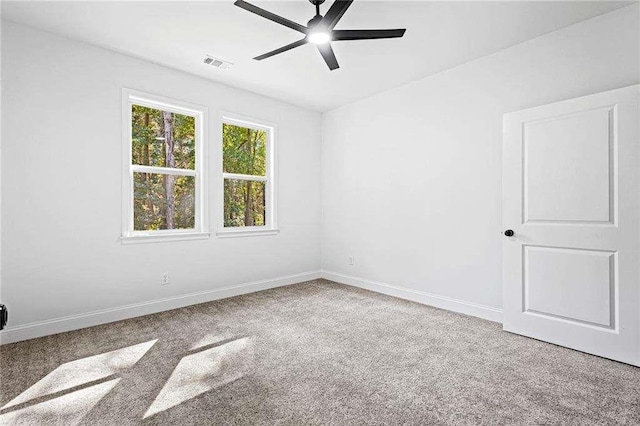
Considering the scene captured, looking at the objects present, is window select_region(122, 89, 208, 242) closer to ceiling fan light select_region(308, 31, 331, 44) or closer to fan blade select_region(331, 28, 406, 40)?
ceiling fan light select_region(308, 31, 331, 44)

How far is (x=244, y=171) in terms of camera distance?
15.0ft

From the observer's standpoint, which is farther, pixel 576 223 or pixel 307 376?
pixel 576 223

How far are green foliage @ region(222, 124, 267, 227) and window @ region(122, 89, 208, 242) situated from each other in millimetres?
411

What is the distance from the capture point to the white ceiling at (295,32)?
8.53 feet

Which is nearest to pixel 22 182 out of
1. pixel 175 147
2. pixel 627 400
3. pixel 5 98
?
pixel 5 98

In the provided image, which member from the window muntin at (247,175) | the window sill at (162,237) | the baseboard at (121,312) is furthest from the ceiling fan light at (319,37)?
the baseboard at (121,312)

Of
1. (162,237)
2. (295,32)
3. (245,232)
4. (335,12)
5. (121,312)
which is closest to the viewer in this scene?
(335,12)

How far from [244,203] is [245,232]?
1.36ft

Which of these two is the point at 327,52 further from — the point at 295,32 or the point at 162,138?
the point at 162,138

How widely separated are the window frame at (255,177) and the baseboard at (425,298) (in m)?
1.32

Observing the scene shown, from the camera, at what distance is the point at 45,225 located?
2.95m

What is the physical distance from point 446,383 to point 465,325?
1227mm

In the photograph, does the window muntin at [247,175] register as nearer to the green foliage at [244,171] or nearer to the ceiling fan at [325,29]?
the green foliage at [244,171]

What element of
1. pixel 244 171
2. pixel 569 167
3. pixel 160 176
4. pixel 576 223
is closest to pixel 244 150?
pixel 244 171
